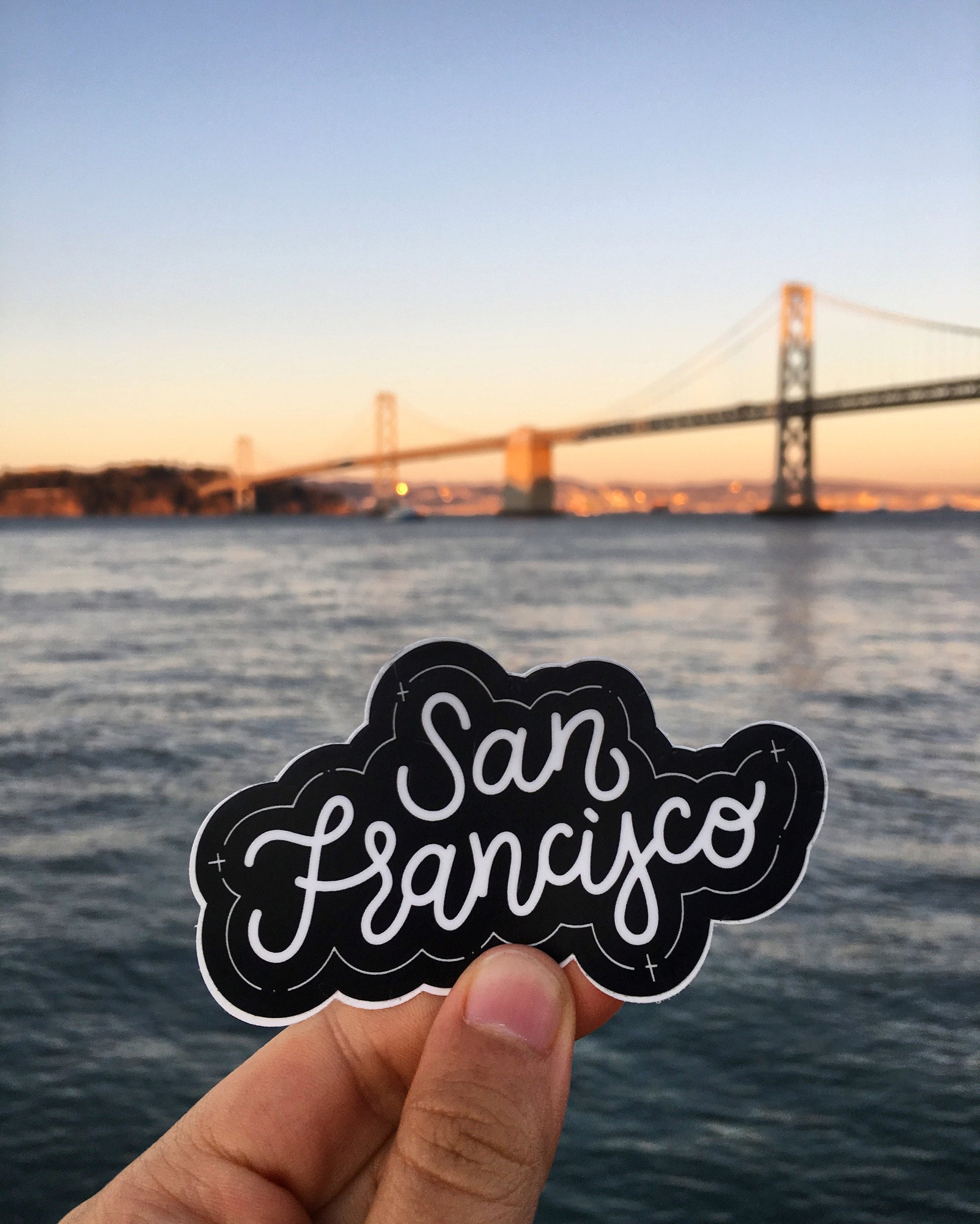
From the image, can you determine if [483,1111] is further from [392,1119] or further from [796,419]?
[796,419]

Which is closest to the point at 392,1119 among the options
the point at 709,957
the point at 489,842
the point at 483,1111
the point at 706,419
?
the point at 483,1111

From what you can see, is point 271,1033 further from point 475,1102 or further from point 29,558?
point 29,558

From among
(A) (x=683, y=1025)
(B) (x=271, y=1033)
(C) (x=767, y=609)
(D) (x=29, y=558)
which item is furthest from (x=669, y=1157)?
(D) (x=29, y=558)

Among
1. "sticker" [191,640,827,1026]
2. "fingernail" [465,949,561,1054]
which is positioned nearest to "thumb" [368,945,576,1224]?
A: "fingernail" [465,949,561,1054]

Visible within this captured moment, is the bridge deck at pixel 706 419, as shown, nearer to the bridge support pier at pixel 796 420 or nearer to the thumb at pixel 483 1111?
the bridge support pier at pixel 796 420

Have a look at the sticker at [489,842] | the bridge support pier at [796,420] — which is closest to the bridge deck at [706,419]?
the bridge support pier at [796,420]
